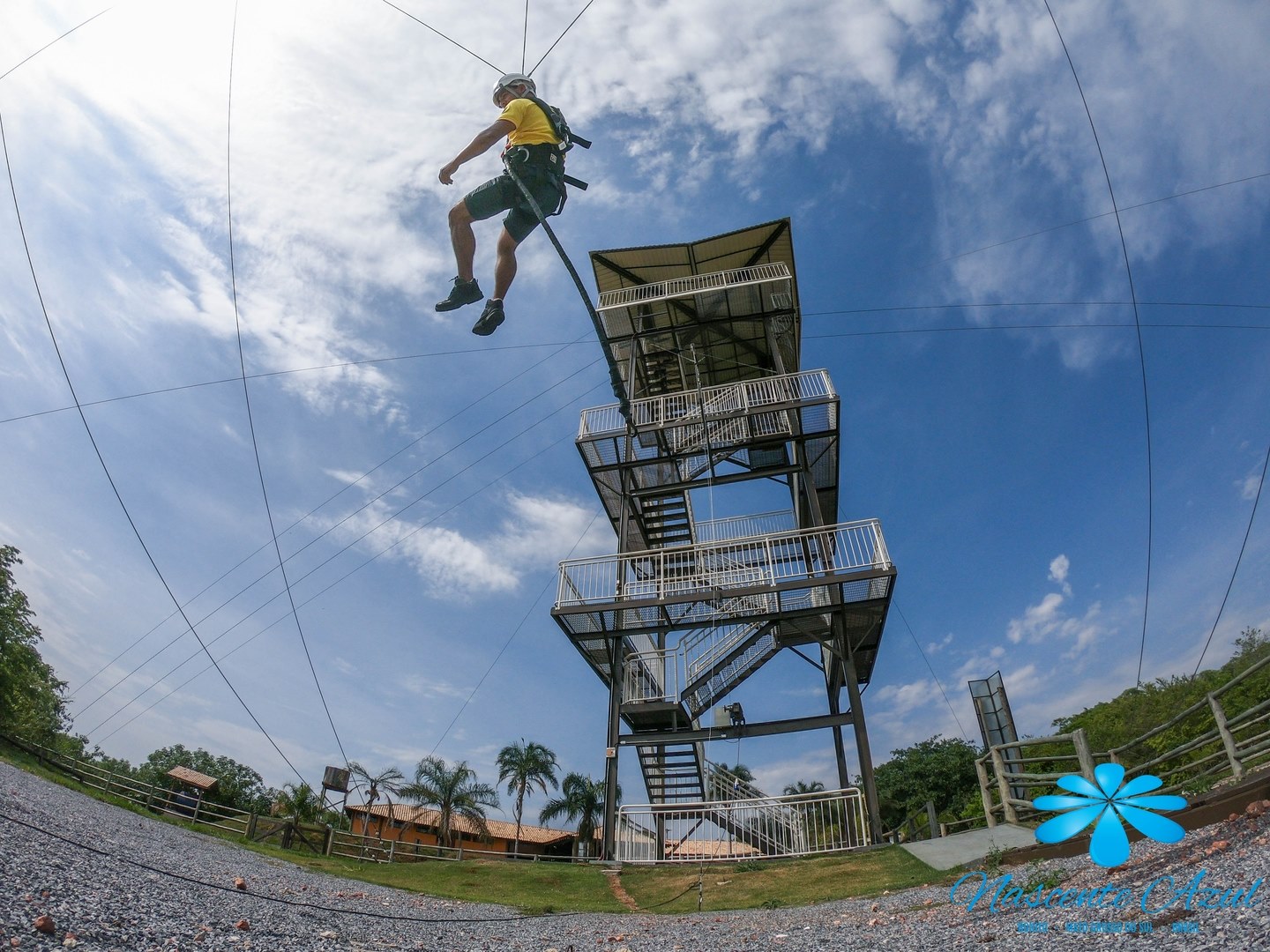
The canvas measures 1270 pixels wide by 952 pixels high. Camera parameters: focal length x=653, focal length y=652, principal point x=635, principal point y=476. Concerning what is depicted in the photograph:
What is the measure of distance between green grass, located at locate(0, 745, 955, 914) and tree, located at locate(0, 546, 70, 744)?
2241 centimetres

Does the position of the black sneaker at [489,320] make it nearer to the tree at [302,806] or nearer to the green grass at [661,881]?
the green grass at [661,881]

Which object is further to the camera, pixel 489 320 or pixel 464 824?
pixel 464 824

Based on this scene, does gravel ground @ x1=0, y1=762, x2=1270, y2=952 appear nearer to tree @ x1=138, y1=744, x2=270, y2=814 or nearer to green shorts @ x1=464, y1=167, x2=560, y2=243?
green shorts @ x1=464, y1=167, x2=560, y2=243

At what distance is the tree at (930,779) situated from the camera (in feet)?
141

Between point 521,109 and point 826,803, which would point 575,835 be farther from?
point 521,109

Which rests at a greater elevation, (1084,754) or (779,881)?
(1084,754)

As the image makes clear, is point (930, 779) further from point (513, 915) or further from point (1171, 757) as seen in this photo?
point (513, 915)

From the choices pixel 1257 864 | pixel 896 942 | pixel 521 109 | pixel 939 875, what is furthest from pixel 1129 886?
pixel 521 109

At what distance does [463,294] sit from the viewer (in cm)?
530

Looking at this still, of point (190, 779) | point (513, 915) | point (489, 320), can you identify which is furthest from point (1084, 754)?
point (190, 779)

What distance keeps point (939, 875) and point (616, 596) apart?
8.09m

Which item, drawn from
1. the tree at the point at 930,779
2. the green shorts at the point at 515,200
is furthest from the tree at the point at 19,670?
the tree at the point at 930,779

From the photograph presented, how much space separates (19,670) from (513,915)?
31.5 m

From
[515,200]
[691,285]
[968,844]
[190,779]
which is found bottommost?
[968,844]
